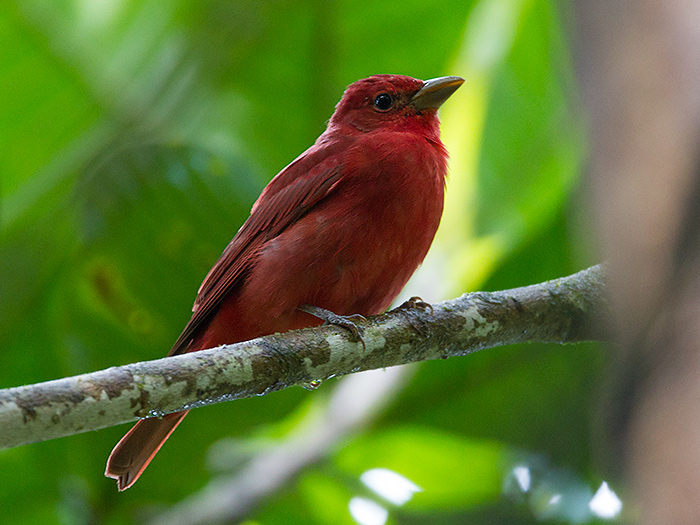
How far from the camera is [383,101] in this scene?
3.86 meters

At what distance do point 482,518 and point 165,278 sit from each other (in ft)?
6.74

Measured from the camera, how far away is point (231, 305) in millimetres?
3361

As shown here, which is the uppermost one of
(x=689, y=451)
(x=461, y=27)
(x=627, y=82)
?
(x=461, y=27)

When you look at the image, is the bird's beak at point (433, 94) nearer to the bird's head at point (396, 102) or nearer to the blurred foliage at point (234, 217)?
the bird's head at point (396, 102)

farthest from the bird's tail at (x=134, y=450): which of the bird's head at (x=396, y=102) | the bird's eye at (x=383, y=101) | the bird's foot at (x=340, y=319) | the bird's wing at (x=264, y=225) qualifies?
the bird's eye at (x=383, y=101)

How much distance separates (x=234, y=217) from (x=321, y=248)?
3.26ft

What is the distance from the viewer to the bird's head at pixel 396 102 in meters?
3.78

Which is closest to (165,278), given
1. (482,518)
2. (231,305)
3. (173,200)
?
(173,200)

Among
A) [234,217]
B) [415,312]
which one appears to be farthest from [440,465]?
[415,312]

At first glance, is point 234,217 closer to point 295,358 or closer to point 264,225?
point 264,225

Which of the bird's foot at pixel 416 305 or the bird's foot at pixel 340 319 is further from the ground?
the bird's foot at pixel 416 305

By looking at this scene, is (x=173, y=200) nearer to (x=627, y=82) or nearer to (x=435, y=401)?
(x=435, y=401)

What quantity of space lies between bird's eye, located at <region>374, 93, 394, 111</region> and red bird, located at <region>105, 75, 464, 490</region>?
0.33 m

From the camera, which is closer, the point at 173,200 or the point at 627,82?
the point at 627,82
